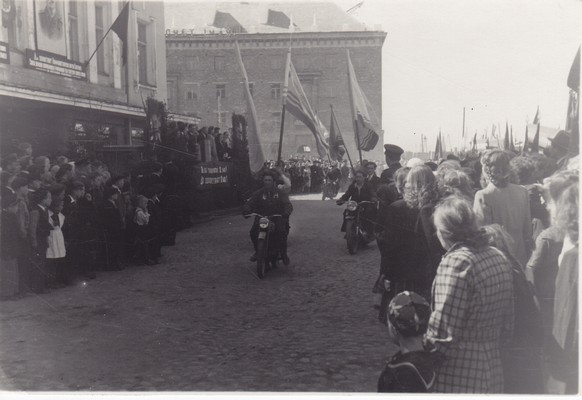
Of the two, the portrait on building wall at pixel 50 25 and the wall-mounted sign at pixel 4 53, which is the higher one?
the portrait on building wall at pixel 50 25

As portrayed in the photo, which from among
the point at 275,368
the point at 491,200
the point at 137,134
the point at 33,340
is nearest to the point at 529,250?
the point at 491,200

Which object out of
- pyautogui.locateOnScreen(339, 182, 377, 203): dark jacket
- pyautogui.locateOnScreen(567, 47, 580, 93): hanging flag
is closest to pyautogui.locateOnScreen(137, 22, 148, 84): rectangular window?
pyautogui.locateOnScreen(339, 182, 377, 203): dark jacket

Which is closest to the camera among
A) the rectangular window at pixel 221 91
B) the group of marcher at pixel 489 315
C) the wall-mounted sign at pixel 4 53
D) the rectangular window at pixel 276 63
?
the group of marcher at pixel 489 315

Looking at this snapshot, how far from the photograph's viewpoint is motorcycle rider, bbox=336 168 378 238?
11.0m

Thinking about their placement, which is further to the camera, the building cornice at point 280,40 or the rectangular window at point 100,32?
the building cornice at point 280,40

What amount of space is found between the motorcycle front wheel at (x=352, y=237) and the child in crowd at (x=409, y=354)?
785 cm

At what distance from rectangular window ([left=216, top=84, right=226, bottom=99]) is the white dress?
4433 centimetres

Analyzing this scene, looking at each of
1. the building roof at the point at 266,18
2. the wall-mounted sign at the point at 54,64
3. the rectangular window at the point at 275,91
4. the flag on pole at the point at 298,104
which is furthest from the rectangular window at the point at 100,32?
the rectangular window at the point at 275,91

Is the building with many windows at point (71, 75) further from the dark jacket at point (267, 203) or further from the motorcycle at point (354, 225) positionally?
the motorcycle at point (354, 225)

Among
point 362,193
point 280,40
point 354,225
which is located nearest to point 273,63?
point 280,40

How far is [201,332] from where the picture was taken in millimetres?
5930

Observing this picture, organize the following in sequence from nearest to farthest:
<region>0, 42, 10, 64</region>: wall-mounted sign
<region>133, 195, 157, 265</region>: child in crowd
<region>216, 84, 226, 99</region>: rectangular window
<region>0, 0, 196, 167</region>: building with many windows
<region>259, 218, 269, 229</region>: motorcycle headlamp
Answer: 1. <region>259, 218, 269, 229</region>: motorcycle headlamp
2. <region>133, 195, 157, 265</region>: child in crowd
3. <region>0, 42, 10, 64</region>: wall-mounted sign
4. <region>0, 0, 196, 167</region>: building with many windows
5. <region>216, 84, 226, 99</region>: rectangular window

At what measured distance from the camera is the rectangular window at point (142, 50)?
69.9 ft

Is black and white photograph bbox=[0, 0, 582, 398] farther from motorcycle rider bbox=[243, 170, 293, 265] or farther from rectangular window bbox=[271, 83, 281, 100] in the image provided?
rectangular window bbox=[271, 83, 281, 100]
